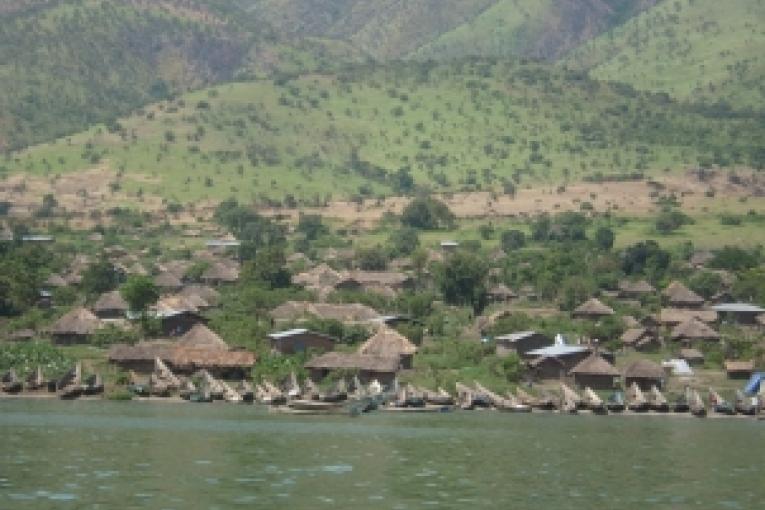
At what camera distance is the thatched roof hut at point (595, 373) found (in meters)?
91.9

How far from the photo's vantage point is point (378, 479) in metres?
48.5

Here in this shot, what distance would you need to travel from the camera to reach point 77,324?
10106 centimetres

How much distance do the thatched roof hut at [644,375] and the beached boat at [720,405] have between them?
15.9 feet

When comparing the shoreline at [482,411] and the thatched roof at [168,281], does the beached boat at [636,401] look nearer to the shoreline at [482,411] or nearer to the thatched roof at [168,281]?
the shoreline at [482,411]

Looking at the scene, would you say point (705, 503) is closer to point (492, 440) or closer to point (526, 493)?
point (526, 493)

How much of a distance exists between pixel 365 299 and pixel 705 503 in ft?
251

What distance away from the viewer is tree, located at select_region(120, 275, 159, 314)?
341 feet

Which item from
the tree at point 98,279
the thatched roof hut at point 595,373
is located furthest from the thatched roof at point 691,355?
the tree at point 98,279

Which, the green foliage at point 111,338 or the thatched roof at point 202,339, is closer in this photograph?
the thatched roof at point 202,339

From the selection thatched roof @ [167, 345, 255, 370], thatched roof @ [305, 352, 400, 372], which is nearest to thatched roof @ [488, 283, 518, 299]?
thatched roof @ [305, 352, 400, 372]

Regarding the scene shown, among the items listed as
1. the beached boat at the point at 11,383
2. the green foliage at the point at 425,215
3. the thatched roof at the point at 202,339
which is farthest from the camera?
the green foliage at the point at 425,215

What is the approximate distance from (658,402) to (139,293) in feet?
117

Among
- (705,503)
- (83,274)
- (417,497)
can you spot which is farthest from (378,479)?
(83,274)

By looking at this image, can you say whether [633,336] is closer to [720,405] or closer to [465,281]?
[465,281]
